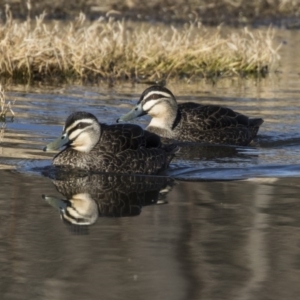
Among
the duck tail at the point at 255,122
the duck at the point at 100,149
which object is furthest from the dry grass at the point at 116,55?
the duck at the point at 100,149

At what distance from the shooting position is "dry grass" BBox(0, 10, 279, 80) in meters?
Result: 18.9

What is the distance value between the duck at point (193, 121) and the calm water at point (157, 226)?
30 centimetres

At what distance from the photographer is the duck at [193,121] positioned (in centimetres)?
1395

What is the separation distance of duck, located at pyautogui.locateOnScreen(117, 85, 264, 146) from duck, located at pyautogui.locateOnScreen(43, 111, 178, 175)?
8.73ft

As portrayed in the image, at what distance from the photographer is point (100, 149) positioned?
11.0 meters

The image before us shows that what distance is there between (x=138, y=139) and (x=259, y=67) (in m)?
10.4

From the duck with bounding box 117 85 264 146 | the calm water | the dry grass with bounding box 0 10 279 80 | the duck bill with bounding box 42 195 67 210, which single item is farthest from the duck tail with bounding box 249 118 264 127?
the dry grass with bounding box 0 10 279 80

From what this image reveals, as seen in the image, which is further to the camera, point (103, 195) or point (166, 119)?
point (166, 119)

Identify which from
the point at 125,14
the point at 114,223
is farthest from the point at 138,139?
the point at 125,14

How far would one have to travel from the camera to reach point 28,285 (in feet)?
22.0

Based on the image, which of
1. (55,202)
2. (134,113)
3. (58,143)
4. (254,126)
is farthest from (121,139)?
(254,126)

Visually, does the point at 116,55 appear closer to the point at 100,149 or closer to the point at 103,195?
the point at 100,149

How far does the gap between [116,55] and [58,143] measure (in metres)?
9.33

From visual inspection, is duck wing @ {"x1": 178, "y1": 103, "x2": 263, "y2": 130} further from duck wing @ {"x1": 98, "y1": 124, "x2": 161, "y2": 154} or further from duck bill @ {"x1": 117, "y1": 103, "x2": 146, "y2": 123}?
duck wing @ {"x1": 98, "y1": 124, "x2": 161, "y2": 154}
